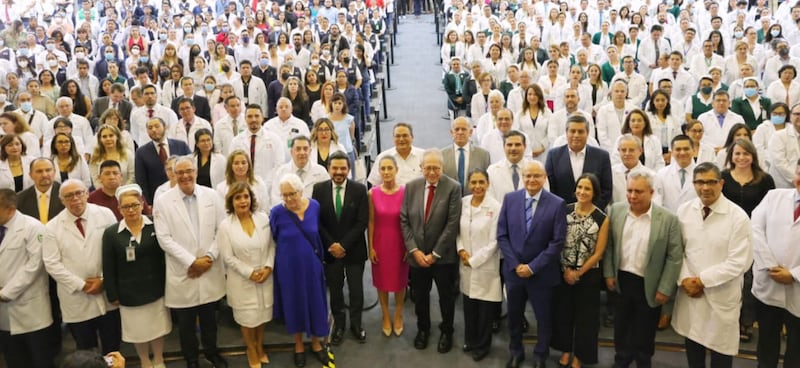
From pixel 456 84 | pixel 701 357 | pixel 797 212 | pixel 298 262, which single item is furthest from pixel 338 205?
pixel 456 84

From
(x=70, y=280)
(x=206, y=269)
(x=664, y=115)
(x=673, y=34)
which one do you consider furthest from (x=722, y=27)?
(x=70, y=280)

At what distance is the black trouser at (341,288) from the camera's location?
5543 mm

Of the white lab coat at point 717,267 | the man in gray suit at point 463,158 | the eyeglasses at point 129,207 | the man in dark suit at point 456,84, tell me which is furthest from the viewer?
the man in dark suit at point 456,84

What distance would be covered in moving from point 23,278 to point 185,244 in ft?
3.81

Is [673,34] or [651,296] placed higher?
[673,34]

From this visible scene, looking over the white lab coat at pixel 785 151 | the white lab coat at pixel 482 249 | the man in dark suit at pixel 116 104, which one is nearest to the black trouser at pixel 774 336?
the white lab coat at pixel 482 249

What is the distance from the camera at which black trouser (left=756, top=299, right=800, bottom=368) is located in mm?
4547

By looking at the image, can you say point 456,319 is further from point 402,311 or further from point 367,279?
point 367,279

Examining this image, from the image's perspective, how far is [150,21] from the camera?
14.1 m

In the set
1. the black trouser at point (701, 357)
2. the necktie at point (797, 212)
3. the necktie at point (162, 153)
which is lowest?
the black trouser at point (701, 357)

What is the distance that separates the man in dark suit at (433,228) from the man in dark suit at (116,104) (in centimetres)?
483

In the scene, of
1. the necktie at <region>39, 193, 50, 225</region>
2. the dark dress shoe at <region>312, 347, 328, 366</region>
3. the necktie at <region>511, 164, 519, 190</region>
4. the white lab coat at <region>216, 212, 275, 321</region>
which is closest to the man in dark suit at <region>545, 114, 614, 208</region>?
the necktie at <region>511, 164, 519, 190</region>

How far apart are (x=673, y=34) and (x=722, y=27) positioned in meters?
1.07

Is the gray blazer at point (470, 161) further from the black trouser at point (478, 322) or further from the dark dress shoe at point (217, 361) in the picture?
the dark dress shoe at point (217, 361)
